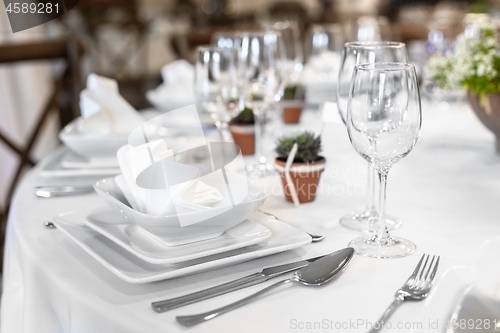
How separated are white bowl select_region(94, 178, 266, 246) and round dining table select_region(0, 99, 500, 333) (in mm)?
51

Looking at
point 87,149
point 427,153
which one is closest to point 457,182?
point 427,153

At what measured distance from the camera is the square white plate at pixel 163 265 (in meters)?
0.67

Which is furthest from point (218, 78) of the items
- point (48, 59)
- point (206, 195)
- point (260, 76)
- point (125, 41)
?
point (125, 41)

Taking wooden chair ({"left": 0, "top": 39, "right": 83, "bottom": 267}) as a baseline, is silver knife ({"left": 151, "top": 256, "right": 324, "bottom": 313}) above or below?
below

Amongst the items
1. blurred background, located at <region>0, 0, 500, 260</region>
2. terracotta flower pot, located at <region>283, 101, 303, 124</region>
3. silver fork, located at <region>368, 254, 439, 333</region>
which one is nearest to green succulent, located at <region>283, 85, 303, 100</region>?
terracotta flower pot, located at <region>283, 101, 303, 124</region>

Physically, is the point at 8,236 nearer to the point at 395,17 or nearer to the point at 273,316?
the point at 273,316

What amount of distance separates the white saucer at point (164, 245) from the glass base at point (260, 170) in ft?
1.12

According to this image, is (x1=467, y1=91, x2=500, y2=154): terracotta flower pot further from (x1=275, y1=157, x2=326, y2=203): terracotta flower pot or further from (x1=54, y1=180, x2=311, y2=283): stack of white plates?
(x1=54, y1=180, x2=311, y2=283): stack of white plates

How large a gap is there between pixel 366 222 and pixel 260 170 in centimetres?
30

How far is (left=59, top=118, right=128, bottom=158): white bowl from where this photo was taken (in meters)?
1.13

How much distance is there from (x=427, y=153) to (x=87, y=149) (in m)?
0.72

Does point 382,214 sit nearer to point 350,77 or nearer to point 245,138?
point 350,77

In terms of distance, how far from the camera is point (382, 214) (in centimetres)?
77

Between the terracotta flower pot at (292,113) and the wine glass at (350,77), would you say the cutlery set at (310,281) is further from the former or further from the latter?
the terracotta flower pot at (292,113)
